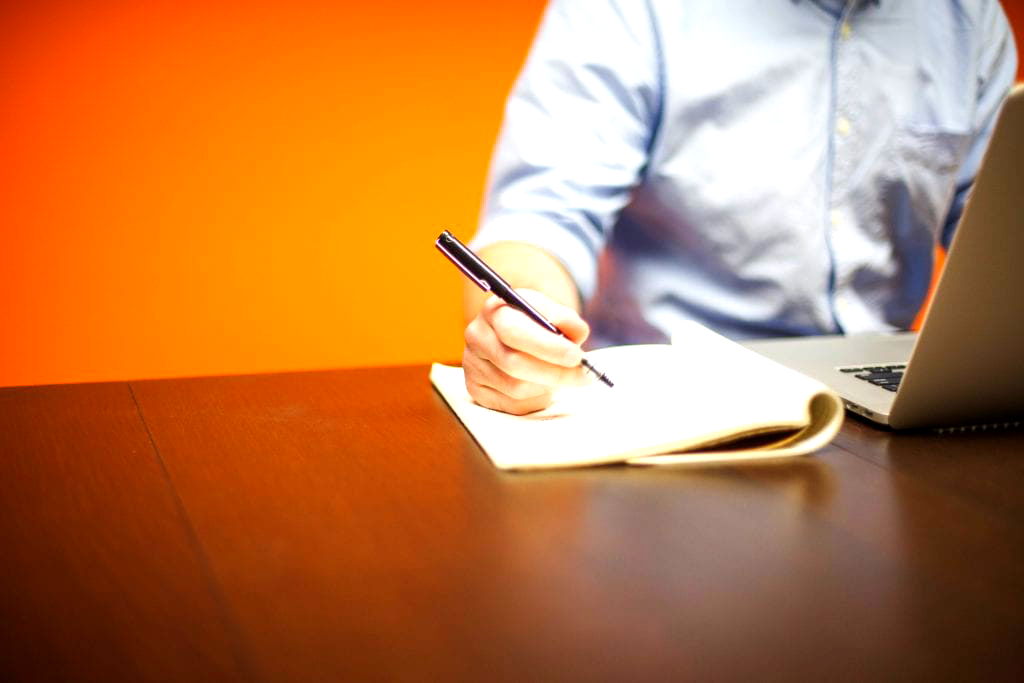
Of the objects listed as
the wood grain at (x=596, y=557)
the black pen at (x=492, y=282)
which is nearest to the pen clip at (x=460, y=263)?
the black pen at (x=492, y=282)

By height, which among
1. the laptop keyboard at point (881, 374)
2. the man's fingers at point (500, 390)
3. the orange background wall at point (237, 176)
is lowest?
the orange background wall at point (237, 176)

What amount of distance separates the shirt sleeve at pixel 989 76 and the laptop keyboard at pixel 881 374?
21.8 inches

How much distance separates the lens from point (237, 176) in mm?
2033

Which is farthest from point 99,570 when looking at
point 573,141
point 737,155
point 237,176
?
point 237,176

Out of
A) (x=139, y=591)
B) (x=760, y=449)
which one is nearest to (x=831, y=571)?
(x=760, y=449)

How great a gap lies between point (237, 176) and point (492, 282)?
4.86ft

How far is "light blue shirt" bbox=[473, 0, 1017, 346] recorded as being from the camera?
1090 millimetres

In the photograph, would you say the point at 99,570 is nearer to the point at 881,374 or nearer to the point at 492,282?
the point at 492,282

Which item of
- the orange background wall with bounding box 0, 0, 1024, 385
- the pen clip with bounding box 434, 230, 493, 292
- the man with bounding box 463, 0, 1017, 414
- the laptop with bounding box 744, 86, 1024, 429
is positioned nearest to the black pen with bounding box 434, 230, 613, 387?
the pen clip with bounding box 434, 230, 493, 292

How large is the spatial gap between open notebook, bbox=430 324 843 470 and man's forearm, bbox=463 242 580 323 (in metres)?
0.19

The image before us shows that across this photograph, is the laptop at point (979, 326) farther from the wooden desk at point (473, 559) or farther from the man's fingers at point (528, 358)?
the man's fingers at point (528, 358)

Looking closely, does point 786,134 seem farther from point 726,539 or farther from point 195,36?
point 195,36

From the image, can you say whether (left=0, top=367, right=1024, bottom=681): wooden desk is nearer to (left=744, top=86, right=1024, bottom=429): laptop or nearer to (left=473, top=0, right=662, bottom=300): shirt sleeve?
(left=744, top=86, right=1024, bottom=429): laptop

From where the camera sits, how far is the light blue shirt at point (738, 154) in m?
1.09
